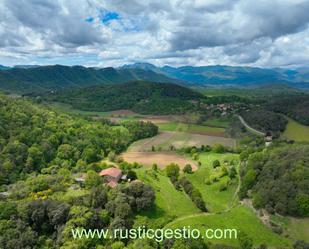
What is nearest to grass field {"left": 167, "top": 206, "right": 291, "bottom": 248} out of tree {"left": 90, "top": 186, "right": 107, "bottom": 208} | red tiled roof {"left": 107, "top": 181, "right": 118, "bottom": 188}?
tree {"left": 90, "top": 186, "right": 107, "bottom": 208}

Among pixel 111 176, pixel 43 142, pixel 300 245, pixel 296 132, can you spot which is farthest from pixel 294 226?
pixel 296 132

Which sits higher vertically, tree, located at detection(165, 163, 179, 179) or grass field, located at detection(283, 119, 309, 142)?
tree, located at detection(165, 163, 179, 179)

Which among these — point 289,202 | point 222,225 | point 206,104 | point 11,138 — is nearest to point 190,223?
point 222,225

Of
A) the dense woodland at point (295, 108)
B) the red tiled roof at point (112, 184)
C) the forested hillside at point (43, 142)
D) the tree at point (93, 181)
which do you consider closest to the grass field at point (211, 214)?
the red tiled roof at point (112, 184)

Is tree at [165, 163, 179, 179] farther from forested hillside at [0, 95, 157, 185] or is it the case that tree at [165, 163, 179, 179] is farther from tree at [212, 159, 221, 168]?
forested hillside at [0, 95, 157, 185]

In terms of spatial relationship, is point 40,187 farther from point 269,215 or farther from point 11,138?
point 269,215
